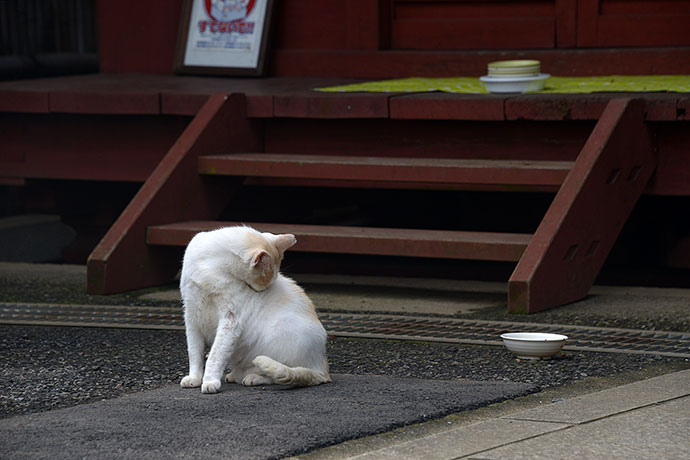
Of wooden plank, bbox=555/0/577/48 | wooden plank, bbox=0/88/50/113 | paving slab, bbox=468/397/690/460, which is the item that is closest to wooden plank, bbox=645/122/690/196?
wooden plank, bbox=555/0/577/48

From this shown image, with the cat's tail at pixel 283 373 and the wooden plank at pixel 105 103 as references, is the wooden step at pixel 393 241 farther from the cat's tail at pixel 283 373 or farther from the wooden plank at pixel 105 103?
the cat's tail at pixel 283 373

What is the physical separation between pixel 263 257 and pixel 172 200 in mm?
2742

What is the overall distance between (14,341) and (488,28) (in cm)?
457

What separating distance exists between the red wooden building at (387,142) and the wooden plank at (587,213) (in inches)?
0.4

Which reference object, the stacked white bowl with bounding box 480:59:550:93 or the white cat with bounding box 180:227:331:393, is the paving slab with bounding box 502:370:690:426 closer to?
the white cat with bounding box 180:227:331:393

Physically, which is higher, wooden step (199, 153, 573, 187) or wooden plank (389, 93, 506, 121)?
wooden plank (389, 93, 506, 121)

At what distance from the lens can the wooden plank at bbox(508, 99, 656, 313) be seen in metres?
5.69

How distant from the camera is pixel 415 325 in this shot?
560 cm

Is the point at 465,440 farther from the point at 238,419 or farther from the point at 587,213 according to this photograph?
the point at 587,213

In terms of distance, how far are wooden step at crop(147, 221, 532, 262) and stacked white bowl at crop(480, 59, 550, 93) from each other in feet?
3.82

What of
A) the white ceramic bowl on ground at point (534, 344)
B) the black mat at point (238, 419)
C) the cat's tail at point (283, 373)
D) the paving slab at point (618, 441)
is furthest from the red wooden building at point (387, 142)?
the paving slab at point (618, 441)

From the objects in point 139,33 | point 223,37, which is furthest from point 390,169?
point 139,33

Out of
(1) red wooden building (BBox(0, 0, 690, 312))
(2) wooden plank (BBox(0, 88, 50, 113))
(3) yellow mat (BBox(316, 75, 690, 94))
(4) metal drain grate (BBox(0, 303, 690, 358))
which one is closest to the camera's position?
(4) metal drain grate (BBox(0, 303, 690, 358))

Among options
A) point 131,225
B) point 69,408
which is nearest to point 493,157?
point 131,225
